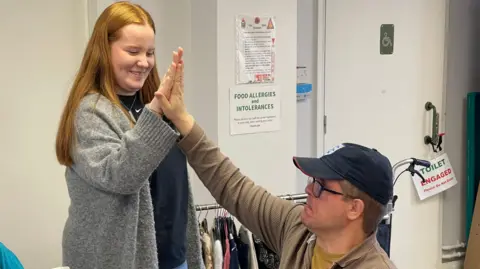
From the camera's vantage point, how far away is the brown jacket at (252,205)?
4.99 feet

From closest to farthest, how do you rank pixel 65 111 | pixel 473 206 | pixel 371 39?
pixel 65 111 → pixel 371 39 → pixel 473 206

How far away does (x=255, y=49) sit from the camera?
106 inches

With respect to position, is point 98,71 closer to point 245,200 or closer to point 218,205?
point 245,200

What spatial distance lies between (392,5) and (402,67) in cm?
36

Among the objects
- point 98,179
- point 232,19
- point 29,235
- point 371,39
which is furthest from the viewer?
point 371,39

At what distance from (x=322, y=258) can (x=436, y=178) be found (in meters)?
2.37

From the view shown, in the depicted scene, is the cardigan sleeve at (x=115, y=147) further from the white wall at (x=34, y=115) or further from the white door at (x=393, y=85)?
the white door at (x=393, y=85)

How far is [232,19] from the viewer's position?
8.61 ft

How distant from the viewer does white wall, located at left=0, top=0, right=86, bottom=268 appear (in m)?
2.28

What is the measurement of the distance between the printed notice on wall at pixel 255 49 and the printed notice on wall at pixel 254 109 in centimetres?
5

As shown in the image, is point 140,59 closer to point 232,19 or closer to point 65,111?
point 65,111

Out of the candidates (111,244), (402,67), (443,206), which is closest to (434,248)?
(443,206)

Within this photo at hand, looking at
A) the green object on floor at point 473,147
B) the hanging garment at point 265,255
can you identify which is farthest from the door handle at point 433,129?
the hanging garment at point 265,255

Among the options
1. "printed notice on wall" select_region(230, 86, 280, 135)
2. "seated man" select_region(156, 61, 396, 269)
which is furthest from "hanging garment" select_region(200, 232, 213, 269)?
"seated man" select_region(156, 61, 396, 269)
